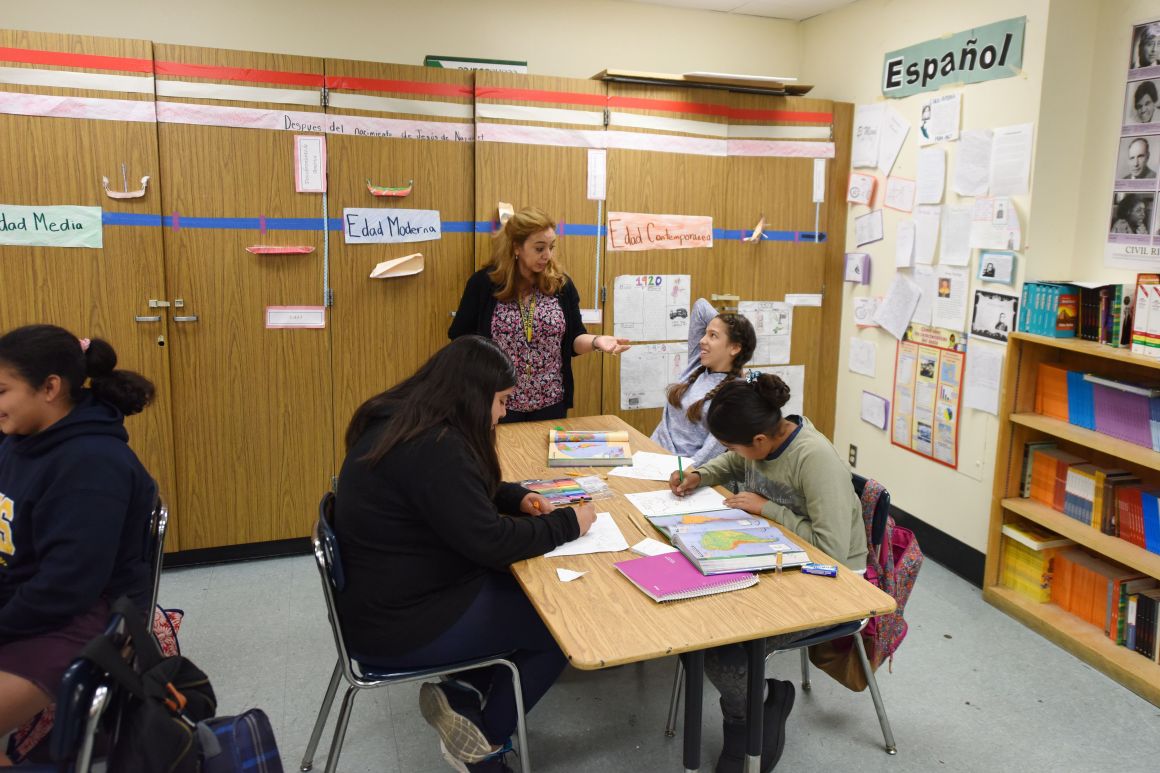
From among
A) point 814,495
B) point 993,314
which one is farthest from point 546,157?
point 814,495

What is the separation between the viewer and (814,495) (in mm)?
2234

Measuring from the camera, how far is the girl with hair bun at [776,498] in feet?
7.09

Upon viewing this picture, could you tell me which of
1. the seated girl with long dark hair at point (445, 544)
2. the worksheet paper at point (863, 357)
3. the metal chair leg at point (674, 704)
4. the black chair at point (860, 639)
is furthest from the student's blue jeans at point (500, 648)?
the worksheet paper at point (863, 357)

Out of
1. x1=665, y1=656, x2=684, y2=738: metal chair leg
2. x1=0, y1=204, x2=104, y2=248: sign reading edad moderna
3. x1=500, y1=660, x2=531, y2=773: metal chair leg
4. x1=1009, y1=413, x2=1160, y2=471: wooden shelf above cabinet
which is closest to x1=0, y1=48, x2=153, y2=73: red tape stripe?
x1=0, y1=204, x2=104, y2=248: sign reading edad moderna

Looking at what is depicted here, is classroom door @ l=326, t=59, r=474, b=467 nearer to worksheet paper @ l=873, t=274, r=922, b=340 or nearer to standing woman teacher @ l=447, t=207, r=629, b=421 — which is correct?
standing woman teacher @ l=447, t=207, r=629, b=421

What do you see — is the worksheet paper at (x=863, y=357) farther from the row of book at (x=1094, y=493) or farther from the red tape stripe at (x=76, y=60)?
the red tape stripe at (x=76, y=60)

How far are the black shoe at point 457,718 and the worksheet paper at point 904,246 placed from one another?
9.72 feet

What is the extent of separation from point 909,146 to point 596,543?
2840mm

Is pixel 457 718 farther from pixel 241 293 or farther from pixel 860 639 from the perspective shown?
pixel 241 293

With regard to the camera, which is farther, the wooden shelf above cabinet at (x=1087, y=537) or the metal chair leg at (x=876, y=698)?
the wooden shelf above cabinet at (x=1087, y=537)

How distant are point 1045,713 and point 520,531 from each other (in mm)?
1918

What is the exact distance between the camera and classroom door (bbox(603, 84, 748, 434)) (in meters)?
4.09

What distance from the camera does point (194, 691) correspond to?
1.67 meters

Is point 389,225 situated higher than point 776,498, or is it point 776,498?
point 389,225
